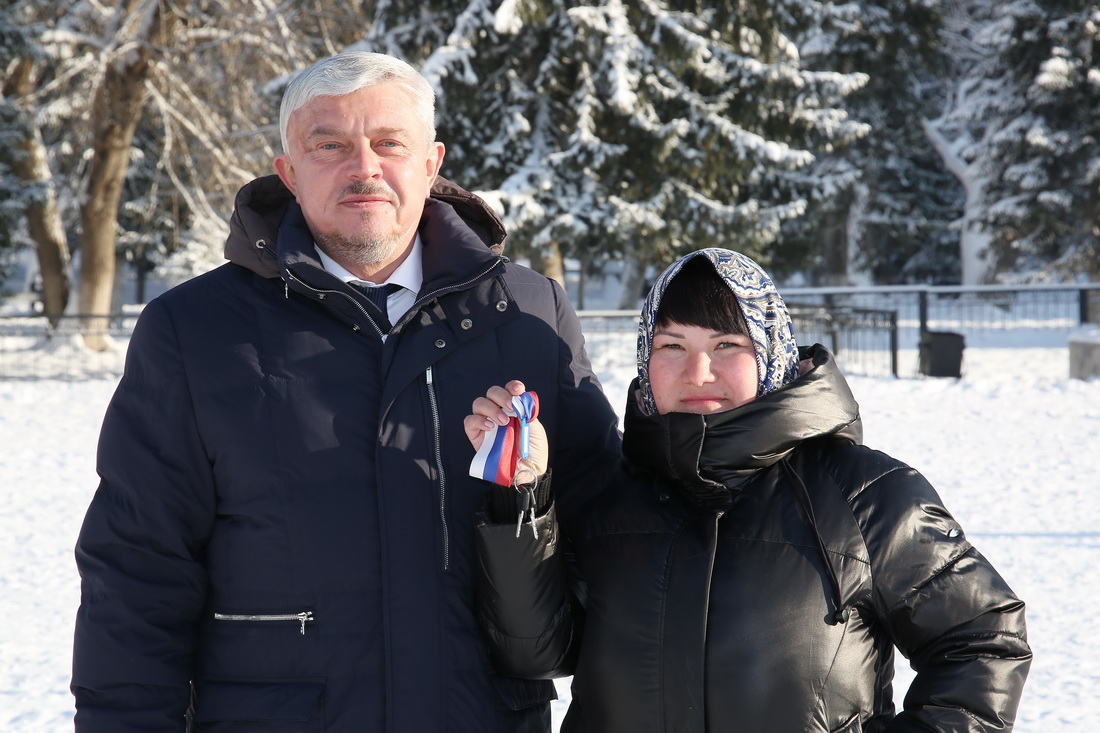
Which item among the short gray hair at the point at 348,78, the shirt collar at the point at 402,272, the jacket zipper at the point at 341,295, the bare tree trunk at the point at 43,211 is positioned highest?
the bare tree trunk at the point at 43,211

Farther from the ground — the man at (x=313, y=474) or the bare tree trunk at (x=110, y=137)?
the bare tree trunk at (x=110, y=137)

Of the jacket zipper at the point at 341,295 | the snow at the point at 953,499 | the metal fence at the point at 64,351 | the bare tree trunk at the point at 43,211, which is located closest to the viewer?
the jacket zipper at the point at 341,295

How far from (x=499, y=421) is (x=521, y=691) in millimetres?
626

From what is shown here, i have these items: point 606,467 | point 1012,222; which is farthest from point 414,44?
point 1012,222

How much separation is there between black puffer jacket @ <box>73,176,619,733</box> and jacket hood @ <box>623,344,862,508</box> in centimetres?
44

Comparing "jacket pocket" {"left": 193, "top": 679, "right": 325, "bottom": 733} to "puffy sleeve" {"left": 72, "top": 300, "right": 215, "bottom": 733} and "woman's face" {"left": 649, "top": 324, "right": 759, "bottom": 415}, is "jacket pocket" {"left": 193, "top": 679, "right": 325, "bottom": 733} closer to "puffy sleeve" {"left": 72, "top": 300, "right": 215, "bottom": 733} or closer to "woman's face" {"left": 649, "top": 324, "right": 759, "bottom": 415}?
"puffy sleeve" {"left": 72, "top": 300, "right": 215, "bottom": 733}

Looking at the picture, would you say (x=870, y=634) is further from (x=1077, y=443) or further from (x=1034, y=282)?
(x=1034, y=282)

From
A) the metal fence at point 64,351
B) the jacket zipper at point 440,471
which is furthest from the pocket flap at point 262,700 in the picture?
the metal fence at point 64,351

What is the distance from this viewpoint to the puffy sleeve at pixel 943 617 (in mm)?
1956

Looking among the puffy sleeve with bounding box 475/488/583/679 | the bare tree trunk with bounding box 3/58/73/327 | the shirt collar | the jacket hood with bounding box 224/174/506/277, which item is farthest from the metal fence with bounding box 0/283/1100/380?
the puffy sleeve with bounding box 475/488/583/679

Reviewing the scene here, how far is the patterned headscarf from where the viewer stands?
215 cm

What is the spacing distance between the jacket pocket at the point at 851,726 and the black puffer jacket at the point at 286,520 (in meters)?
0.66

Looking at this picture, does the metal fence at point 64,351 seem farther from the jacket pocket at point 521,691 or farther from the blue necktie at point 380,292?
the jacket pocket at point 521,691

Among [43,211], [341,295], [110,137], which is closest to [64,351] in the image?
[110,137]
